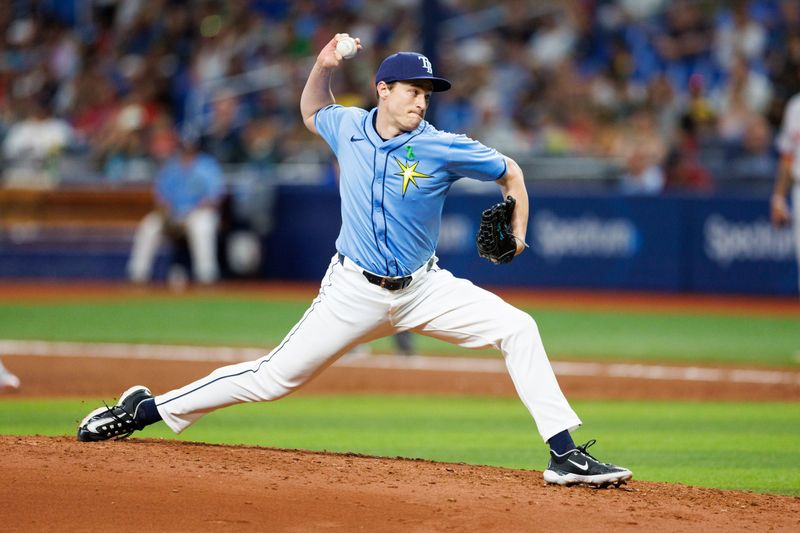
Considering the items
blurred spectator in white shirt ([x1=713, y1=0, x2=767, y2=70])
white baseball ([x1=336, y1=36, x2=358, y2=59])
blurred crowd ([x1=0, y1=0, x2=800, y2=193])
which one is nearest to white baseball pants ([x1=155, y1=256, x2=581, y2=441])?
white baseball ([x1=336, y1=36, x2=358, y2=59])

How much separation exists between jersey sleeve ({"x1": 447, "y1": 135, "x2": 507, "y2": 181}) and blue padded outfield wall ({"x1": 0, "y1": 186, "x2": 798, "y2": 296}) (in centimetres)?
1155

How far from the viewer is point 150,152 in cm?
2044

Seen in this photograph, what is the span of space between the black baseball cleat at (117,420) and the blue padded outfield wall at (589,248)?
Answer: 1171cm

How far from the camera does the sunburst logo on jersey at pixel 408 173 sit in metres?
5.88

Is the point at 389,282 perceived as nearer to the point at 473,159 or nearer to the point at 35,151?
the point at 473,159

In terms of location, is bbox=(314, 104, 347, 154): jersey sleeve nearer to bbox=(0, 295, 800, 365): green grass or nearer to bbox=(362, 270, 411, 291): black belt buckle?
bbox=(362, 270, 411, 291): black belt buckle

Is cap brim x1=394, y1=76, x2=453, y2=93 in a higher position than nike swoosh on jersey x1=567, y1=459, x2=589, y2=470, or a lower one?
higher

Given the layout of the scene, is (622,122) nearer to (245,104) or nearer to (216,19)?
(245,104)

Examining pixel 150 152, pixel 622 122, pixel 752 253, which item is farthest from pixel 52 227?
pixel 752 253

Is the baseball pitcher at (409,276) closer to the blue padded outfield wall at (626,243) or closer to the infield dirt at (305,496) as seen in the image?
the infield dirt at (305,496)

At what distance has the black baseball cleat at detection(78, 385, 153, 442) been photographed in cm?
629

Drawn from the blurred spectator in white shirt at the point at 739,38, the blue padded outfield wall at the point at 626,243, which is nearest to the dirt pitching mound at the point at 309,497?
the blue padded outfield wall at the point at 626,243

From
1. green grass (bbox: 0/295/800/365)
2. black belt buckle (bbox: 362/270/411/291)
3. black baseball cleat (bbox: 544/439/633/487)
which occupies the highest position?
black belt buckle (bbox: 362/270/411/291)

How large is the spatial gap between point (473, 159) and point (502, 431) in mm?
3163
